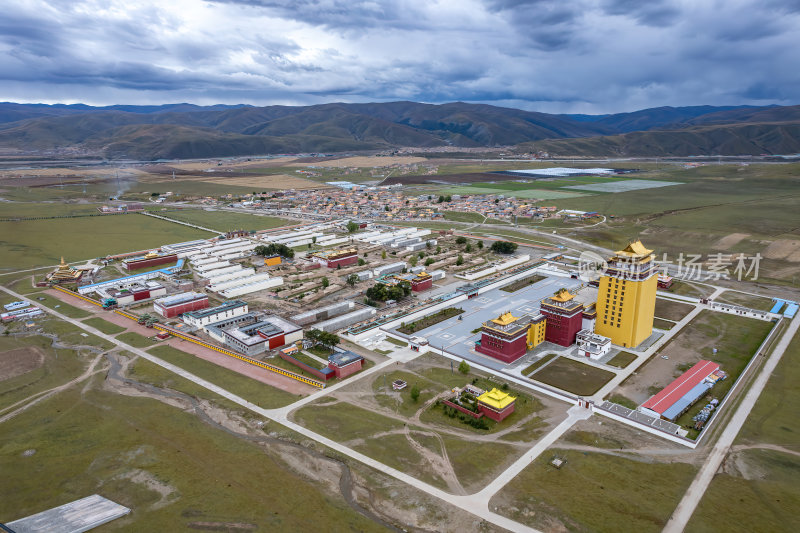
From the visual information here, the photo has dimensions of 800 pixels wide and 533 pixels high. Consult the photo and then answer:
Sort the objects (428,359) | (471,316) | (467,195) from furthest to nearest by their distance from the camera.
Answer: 1. (467,195)
2. (471,316)
3. (428,359)

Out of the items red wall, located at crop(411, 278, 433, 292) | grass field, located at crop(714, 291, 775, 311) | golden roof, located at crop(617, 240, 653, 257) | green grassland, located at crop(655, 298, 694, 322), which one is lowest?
green grassland, located at crop(655, 298, 694, 322)

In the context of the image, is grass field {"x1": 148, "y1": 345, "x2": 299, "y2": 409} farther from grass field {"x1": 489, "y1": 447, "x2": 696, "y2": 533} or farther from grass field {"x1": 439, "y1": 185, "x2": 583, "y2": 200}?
grass field {"x1": 439, "y1": 185, "x2": 583, "y2": 200}

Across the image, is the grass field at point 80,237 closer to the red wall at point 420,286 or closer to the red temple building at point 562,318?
the red wall at point 420,286

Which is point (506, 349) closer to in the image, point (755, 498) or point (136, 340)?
point (755, 498)

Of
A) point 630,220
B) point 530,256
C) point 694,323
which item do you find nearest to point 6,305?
point 530,256

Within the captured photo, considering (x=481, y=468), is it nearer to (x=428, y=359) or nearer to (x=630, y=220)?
(x=428, y=359)

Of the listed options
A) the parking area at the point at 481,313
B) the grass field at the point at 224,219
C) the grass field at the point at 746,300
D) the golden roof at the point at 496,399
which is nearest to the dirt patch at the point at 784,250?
the grass field at the point at 746,300

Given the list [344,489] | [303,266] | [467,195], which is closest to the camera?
[344,489]

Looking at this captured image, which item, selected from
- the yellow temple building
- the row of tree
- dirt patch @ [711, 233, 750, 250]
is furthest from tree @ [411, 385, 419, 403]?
dirt patch @ [711, 233, 750, 250]
